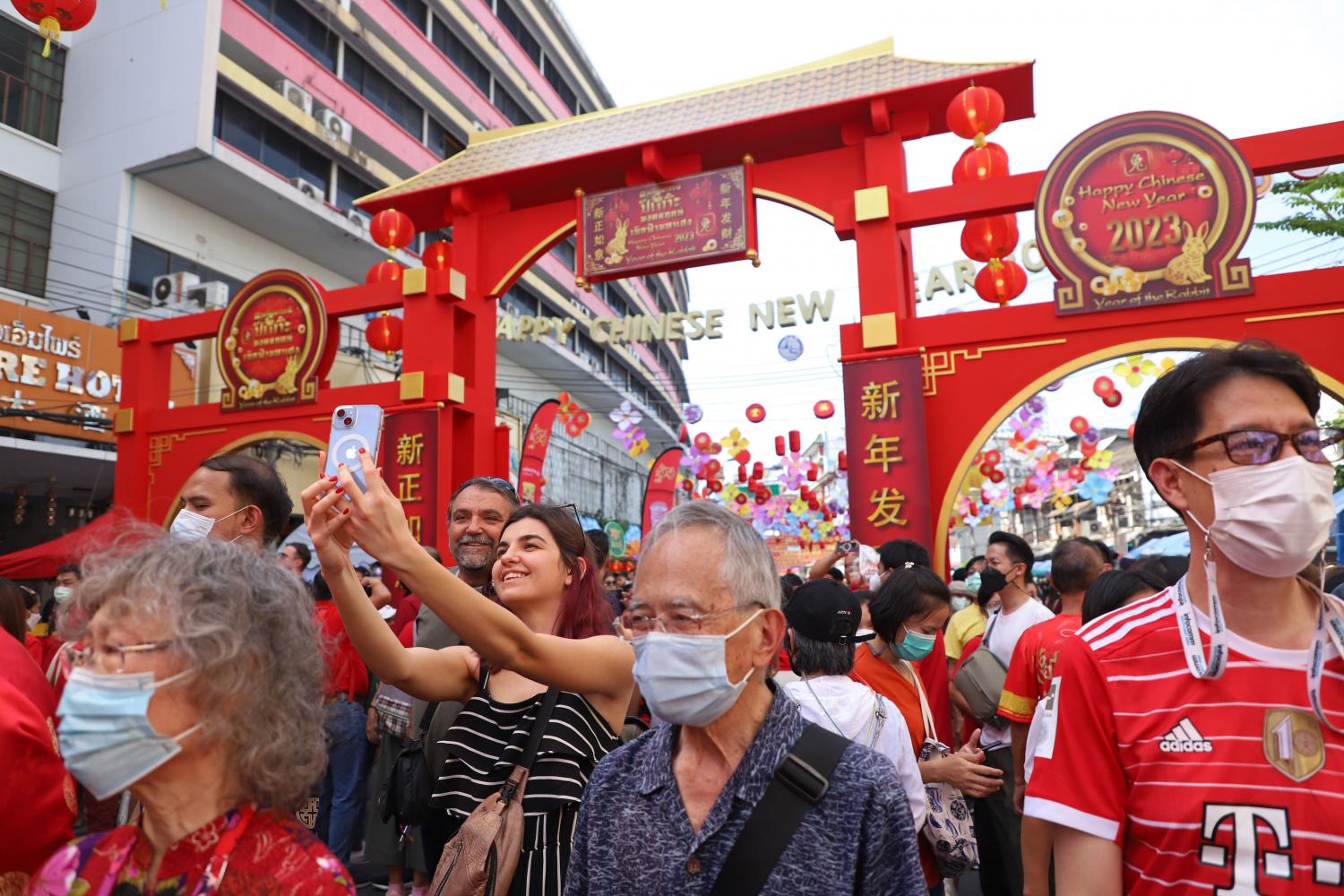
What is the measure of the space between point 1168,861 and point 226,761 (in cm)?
164

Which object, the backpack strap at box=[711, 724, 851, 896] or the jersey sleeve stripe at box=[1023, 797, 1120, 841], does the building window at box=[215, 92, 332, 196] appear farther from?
the jersey sleeve stripe at box=[1023, 797, 1120, 841]

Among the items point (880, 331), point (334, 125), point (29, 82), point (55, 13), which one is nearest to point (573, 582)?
point (55, 13)

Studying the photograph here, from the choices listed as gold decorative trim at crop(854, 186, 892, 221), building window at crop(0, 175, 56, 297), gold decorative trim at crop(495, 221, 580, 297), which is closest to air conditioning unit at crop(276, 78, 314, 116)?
building window at crop(0, 175, 56, 297)

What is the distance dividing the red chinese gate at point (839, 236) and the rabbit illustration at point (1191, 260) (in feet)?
0.80

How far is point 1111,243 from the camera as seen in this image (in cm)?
786

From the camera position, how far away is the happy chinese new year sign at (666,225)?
979 cm

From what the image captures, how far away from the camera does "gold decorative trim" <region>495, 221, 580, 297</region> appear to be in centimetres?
1079

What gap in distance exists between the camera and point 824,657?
3113 mm

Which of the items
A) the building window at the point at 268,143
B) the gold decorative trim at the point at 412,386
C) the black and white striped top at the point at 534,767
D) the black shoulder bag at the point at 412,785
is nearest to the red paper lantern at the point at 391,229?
the gold decorative trim at the point at 412,386

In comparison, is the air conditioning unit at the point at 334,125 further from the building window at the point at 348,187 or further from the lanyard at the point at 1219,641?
the lanyard at the point at 1219,641

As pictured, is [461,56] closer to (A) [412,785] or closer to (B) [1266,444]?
(A) [412,785]

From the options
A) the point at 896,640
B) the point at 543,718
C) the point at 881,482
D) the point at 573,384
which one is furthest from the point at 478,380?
the point at 573,384

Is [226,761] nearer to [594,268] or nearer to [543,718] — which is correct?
[543,718]

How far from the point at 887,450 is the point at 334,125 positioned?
56.1ft
